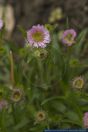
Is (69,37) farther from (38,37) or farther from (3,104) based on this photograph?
(3,104)

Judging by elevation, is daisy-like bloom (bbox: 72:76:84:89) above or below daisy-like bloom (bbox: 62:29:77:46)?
below

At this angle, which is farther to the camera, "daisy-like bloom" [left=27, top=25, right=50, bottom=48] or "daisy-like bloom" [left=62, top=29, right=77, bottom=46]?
"daisy-like bloom" [left=62, top=29, right=77, bottom=46]

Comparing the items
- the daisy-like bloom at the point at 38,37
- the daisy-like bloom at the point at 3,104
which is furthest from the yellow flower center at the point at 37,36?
the daisy-like bloom at the point at 3,104

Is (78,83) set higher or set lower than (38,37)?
lower

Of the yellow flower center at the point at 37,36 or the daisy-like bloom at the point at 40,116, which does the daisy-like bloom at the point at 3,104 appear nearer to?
the daisy-like bloom at the point at 40,116

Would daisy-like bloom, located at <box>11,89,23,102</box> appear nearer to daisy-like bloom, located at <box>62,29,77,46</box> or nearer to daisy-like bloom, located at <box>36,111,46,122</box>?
daisy-like bloom, located at <box>36,111,46,122</box>

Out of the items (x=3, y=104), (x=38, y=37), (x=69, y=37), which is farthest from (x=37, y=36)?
(x=3, y=104)

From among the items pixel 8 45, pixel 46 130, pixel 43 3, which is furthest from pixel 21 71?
pixel 43 3

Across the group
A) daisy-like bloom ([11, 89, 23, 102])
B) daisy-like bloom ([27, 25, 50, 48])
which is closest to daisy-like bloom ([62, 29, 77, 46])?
daisy-like bloom ([27, 25, 50, 48])
